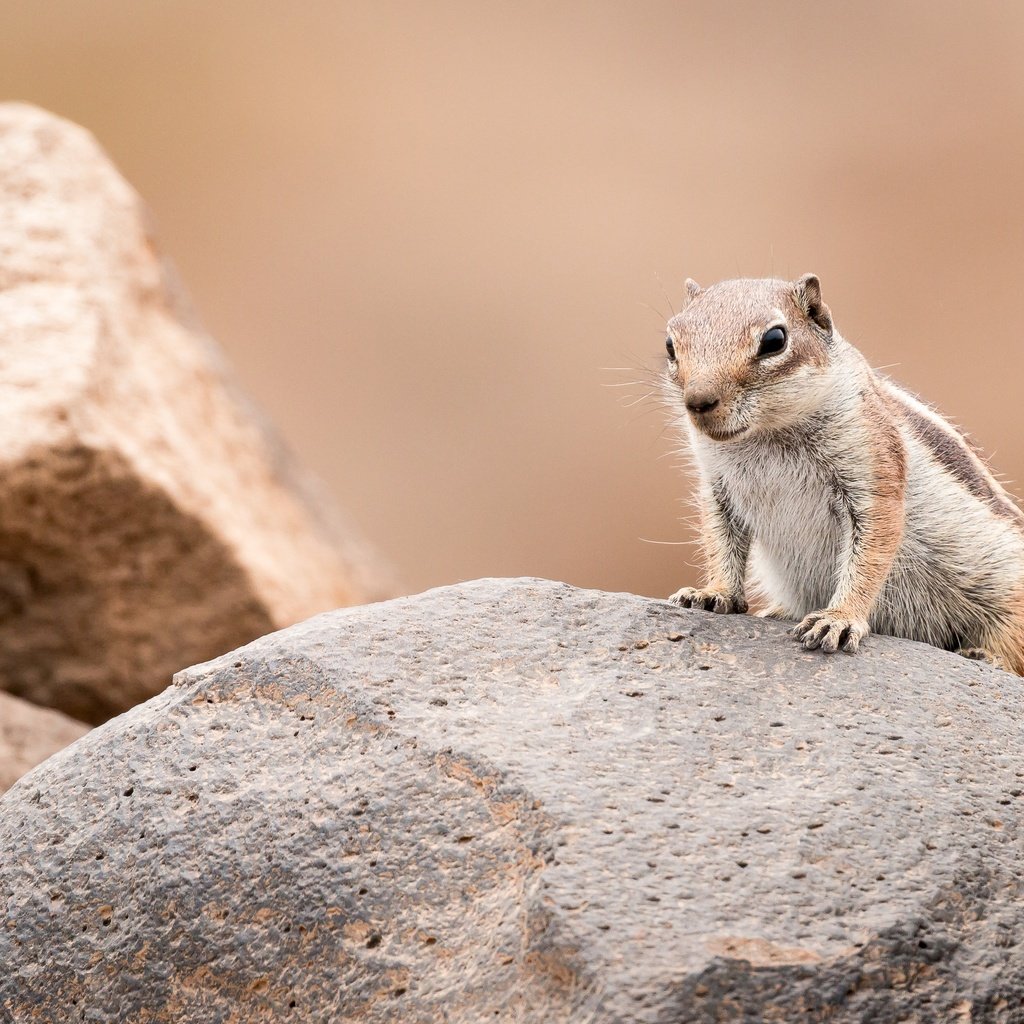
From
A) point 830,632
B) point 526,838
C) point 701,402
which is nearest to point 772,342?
point 701,402

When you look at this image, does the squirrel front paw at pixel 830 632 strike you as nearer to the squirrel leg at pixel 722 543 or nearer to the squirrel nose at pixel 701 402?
the squirrel leg at pixel 722 543

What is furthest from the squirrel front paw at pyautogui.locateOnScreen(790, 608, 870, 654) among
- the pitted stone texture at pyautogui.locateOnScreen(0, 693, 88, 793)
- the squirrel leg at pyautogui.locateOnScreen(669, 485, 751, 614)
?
the pitted stone texture at pyautogui.locateOnScreen(0, 693, 88, 793)

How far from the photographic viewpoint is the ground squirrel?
3.69 metres

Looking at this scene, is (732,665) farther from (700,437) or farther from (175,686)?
(175,686)

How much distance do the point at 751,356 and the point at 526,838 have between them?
1487 millimetres

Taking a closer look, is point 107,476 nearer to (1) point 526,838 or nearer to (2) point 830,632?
(2) point 830,632

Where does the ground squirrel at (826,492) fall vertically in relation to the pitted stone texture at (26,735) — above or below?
above

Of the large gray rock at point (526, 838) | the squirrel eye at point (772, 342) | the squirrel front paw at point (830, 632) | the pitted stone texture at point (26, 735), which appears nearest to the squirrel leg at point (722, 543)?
the squirrel front paw at point (830, 632)

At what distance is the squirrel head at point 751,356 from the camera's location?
3.60 meters

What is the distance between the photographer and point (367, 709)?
3.29 m

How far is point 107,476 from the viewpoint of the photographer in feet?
19.9

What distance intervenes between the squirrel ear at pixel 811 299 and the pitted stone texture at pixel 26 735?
333cm

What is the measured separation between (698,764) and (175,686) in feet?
4.76

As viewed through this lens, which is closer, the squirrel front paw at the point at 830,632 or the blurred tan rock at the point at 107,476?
the squirrel front paw at the point at 830,632
